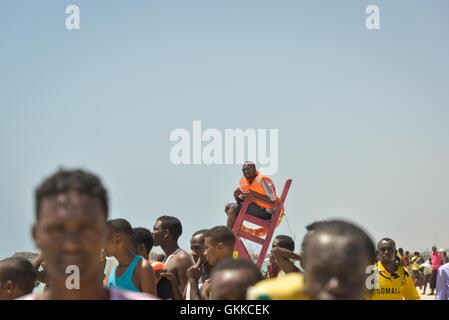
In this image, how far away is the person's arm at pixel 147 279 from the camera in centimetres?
518

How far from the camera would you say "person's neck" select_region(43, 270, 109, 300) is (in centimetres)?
290

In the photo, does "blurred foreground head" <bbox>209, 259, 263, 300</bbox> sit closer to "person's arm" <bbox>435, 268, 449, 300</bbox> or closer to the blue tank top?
the blue tank top

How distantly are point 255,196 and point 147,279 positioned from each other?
2.64m

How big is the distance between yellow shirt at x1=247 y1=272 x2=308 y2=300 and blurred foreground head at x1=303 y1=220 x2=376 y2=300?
0.28 ft

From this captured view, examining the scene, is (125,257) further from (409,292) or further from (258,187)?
(409,292)

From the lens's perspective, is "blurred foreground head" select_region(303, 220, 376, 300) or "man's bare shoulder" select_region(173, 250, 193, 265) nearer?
"blurred foreground head" select_region(303, 220, 376, 300)

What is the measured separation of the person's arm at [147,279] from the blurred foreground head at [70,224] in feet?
7.58

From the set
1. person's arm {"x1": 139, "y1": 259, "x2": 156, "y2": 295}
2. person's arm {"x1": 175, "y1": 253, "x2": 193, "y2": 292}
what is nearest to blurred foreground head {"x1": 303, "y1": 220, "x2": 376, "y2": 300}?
person's arm {"x1": 139, "y1": 259, "x2": 156, "y2": 295}

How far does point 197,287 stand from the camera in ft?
18.4

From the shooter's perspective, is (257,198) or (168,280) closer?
(168,280)

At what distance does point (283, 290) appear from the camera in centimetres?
284
